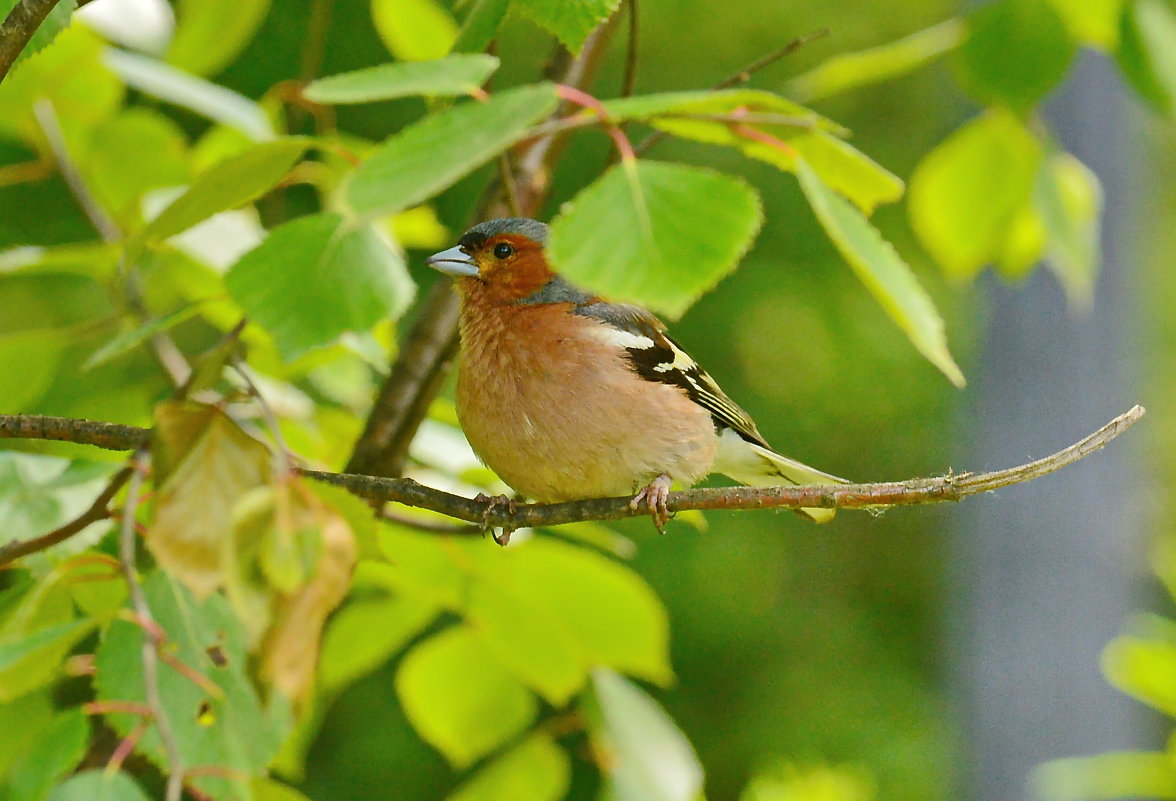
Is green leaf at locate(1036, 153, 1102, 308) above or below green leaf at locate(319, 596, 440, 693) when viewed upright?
above

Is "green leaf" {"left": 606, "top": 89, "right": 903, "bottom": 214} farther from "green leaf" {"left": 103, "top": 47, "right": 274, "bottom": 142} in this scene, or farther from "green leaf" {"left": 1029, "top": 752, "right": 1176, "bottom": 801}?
"green leaf" {"left": 1029, "top": 752, "right": 1176, "bottom": 801}

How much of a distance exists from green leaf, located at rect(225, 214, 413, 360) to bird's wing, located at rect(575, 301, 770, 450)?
1388 millimetres

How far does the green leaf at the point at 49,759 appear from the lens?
1.69 metres

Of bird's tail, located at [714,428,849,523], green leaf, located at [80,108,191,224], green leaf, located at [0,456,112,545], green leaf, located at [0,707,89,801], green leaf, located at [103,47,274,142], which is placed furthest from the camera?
bird's tail, located at [714,428,849,523]

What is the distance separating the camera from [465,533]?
272 centimetres

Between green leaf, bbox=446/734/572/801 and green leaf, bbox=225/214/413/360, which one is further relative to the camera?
green leaf, bbox=446/734/572/801

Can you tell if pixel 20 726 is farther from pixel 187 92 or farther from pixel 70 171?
pixel 70 171

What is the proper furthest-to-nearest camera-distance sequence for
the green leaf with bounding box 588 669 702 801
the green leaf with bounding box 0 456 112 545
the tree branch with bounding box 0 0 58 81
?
1. the green leaf with bounding box 588 669 702 801
2. the green leaf with bounding box 0 456 112 545
3. the tree branch with bounding box 0 0 58 81

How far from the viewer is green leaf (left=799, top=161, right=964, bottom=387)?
1545 mm

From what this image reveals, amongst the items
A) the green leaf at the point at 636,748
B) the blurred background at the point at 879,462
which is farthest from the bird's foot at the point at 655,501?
the blurred background at the point at 879,462

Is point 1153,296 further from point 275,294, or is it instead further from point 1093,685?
point 275,294

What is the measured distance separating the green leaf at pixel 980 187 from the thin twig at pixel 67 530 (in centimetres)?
180

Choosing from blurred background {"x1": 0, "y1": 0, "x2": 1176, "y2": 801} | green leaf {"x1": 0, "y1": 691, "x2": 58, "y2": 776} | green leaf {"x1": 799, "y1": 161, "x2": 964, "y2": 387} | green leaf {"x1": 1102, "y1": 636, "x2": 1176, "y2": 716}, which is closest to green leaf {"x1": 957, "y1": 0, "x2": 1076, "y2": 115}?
green leaf {"x1": 799, "y1": 161, "x2": 964, "y2": 387}

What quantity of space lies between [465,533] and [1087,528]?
756 centimetres
